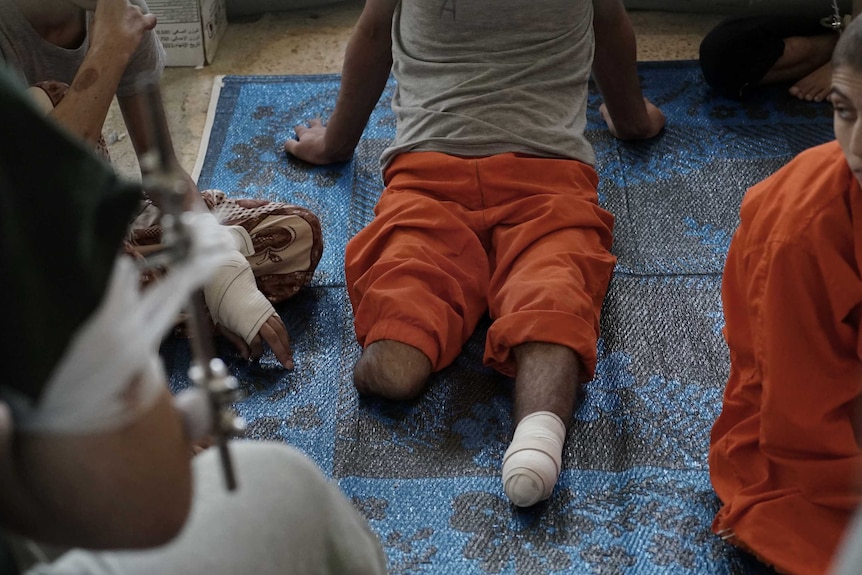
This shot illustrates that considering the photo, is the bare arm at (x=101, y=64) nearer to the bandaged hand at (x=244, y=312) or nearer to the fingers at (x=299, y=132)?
the bandaged hand at (x=244, y=312)

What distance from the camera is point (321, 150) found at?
2.03 meters

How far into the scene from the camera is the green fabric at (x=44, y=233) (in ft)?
1.45

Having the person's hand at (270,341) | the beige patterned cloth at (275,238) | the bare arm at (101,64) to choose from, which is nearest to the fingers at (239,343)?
the person's hand at (270,341)

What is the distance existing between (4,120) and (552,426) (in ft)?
3.36

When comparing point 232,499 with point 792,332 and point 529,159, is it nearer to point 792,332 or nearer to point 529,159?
point 792,332

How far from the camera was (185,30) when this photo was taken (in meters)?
2.44

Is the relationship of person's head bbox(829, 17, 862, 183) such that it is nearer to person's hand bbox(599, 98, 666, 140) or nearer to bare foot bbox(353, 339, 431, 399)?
bare foot bbox(353, 339, 431, 399)

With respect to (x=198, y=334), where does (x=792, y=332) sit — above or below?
below

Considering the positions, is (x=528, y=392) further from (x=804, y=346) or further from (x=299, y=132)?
(x=299, y=132)

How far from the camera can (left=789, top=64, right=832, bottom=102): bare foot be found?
2.21m

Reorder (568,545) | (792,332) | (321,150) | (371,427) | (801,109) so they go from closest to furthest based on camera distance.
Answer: (792,332) → (568,545) → (371,427) → (321,150) → (801,109)

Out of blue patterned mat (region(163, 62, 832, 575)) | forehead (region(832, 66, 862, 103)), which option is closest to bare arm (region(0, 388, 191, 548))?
blue patterned mat (region(163, 62, 832, 575))

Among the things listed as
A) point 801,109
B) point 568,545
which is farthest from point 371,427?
point 801,109

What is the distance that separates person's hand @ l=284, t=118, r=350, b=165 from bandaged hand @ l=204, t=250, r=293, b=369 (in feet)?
1.76
